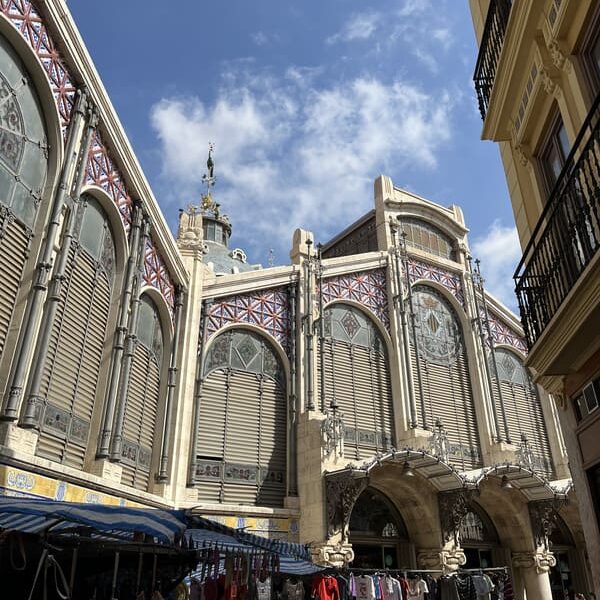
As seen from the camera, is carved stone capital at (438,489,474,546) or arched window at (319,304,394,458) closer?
carved stone capital at (438,489,474,546)

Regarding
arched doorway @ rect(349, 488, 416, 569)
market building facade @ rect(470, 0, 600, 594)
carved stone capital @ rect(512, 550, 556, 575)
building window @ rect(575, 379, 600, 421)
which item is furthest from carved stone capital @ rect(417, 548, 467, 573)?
building window @ rect(575, 379, 600, 421)

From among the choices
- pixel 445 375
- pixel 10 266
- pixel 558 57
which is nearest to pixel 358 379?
pixel 445 375

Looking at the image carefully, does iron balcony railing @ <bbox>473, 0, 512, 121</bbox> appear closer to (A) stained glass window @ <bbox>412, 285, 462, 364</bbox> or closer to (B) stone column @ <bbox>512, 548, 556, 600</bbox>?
(A) stained glass window @ <bbox>412, 285, 462, 364</bbox>

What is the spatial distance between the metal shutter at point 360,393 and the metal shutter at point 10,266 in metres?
10.7

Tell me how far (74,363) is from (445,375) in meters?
14.3

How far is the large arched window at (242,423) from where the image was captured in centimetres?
1706

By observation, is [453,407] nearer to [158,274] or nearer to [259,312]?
[259,312]

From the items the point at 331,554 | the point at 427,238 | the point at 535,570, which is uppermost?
the point at 427,238

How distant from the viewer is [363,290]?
22.3 metres

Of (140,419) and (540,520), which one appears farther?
(540,520)

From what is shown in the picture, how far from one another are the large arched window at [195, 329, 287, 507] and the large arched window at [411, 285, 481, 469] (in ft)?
17.6

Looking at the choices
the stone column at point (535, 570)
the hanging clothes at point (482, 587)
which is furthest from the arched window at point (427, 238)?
the hanging clothes at point (482, 587)

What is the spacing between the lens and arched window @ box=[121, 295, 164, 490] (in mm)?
14406

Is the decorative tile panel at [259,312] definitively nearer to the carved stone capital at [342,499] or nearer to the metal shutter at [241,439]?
the metal shutter at [241,439]
